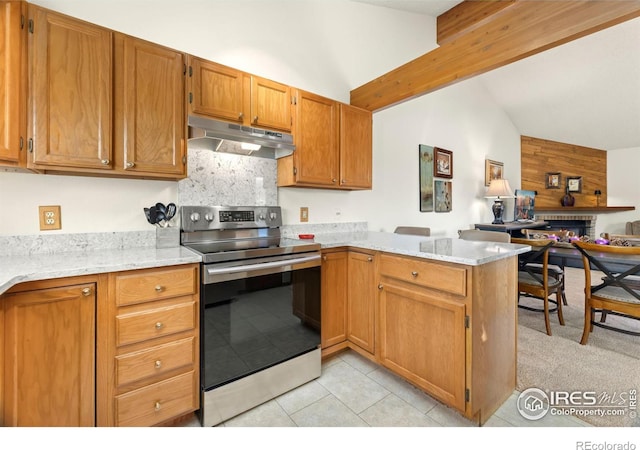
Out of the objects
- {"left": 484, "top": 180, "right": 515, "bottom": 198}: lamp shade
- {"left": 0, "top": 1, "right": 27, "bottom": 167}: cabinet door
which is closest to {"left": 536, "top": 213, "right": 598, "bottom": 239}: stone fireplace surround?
{"left": 484, "top": 180, "right": 515, "bottom": 198}: lamp shade

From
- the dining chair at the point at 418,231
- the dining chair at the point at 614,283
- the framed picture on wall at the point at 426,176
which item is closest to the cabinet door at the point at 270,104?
the dining chair at the point at 418,231

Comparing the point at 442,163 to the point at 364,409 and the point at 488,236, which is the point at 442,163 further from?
the point at 364,409

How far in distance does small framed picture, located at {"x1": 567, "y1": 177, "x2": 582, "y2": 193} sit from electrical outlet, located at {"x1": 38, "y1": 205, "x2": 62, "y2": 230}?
8391 millimetres

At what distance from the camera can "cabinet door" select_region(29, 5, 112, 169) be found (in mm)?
1433

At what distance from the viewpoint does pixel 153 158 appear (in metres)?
1.76

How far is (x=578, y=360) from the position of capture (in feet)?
7.25

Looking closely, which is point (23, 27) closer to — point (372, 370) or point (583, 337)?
point (372, 370)

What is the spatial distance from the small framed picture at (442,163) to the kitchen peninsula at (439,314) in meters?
2.39

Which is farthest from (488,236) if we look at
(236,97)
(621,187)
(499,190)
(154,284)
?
(621,187)

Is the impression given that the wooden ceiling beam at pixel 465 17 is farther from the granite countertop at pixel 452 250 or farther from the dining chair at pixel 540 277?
the granite countertop at pixel 452 250

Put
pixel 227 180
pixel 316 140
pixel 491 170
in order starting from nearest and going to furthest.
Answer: pixel 227 180 < pixel 316 140 < pixel 491 170

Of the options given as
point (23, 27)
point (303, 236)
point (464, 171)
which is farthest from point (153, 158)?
point (464, 171)

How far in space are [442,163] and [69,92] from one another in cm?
417

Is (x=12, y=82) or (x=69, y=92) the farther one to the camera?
(x=69, y=92)
